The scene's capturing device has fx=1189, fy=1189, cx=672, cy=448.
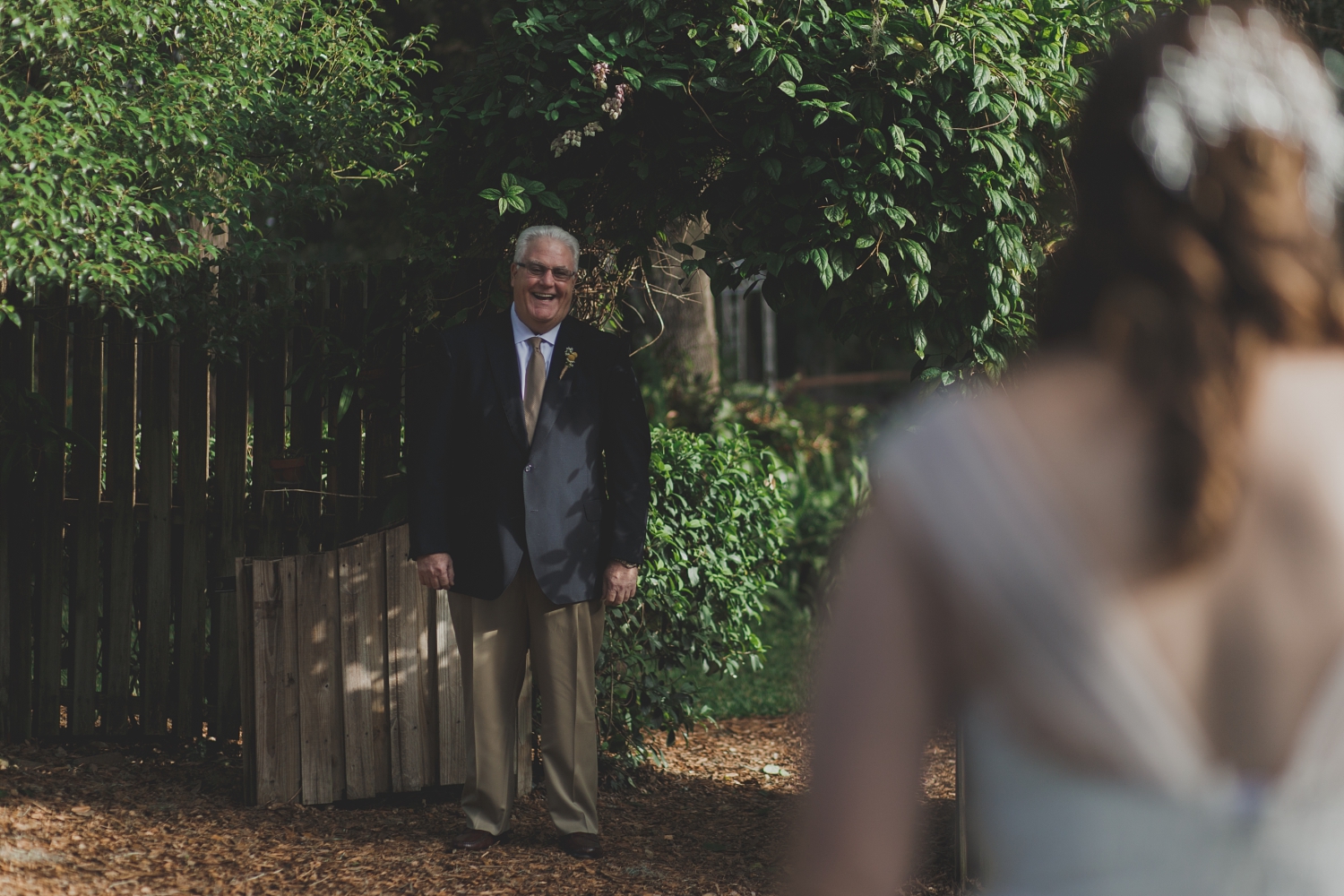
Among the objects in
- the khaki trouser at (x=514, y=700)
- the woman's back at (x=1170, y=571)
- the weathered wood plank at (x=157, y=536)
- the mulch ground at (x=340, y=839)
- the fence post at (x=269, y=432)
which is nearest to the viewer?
the woman's back at (x=1170, y=571)

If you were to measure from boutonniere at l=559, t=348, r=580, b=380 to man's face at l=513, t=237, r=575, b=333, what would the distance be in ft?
0.37

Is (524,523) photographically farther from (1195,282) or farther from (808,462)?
(808,462)

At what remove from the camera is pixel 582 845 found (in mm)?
4129

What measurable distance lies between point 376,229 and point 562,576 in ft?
18.2

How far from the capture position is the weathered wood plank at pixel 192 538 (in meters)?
5.19

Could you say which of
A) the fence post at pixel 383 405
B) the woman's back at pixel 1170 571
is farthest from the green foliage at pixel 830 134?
the woman's back at pixel 1170 571

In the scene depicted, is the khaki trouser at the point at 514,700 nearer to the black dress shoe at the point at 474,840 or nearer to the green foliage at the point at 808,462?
the black dress shoe at the point at 474,840

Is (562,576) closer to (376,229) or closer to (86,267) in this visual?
(86,267)

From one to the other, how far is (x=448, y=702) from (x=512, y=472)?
107 centimetres

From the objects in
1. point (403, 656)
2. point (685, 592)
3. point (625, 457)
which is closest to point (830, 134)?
point (625, 457)

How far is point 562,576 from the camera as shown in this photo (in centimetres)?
413

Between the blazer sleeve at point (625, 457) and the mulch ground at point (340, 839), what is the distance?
3.01ft

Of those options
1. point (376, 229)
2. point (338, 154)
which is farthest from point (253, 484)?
point (376, 229)

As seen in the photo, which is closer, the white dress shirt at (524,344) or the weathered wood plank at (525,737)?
the white dress shirt at (524,344)
